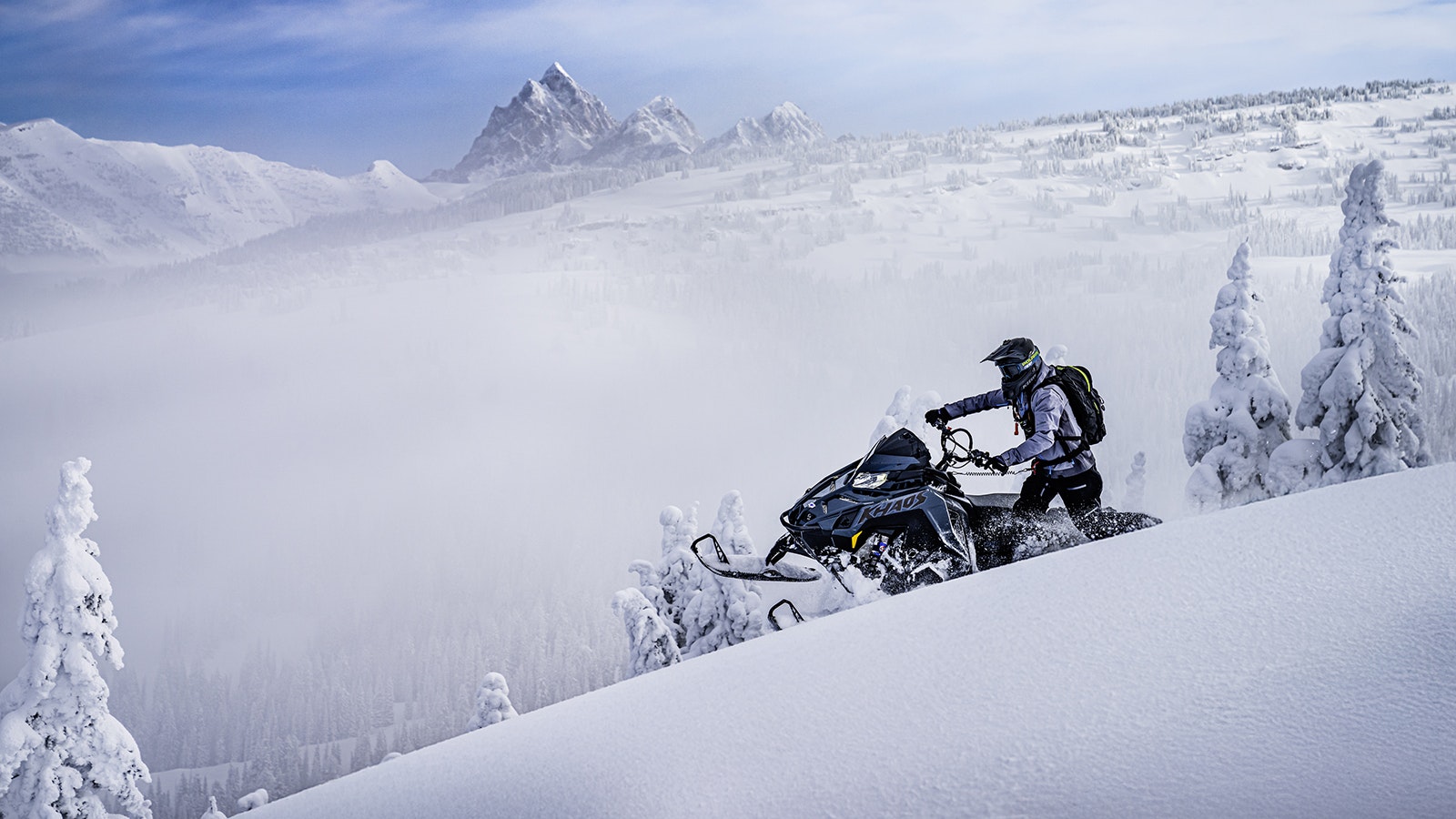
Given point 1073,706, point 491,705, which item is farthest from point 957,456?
point 491,705

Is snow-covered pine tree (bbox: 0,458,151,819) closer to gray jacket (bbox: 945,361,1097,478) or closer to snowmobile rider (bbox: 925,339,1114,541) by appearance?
snowmobile rider (bbox: 925,339,1114,541)

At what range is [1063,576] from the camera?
6258mm

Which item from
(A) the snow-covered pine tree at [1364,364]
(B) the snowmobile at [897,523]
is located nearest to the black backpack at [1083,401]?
(B) the snowmobile at [897,523]

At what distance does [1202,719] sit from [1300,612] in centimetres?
145

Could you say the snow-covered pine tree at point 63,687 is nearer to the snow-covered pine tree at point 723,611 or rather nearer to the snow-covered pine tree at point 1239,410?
A: the snow-covered pine tree at point 723,611

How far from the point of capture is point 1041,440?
888 cm

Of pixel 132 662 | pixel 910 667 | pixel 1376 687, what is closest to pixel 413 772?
pixel 910 667

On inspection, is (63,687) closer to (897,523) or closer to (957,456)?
(897,523)

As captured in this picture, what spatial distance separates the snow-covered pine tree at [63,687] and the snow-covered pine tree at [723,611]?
10.4 meters

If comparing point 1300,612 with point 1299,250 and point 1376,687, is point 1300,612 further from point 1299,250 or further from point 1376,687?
point 1299,250

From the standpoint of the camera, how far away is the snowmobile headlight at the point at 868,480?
29.6 ft

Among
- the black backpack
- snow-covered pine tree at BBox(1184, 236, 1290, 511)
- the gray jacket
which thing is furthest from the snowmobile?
snow-covered pine tree at BBox(1184, 236, 1290, 511)

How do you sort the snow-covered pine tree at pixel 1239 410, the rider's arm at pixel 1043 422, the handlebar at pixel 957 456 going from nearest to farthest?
the rider's arm at pixel 1043 422, the handlebar at pixel 957 456, the snow-covered pine tree at pixel 1239 410

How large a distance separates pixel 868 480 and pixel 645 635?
10.0m
